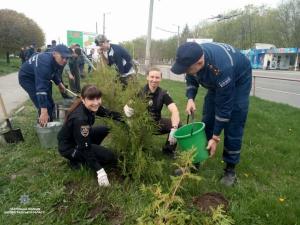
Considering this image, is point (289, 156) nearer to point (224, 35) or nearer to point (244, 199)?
point (244, 199)

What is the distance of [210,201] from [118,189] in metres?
1.02

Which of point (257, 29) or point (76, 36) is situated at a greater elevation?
point (257, 29)

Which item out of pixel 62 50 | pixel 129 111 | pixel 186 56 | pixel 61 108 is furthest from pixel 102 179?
pixel 61 108

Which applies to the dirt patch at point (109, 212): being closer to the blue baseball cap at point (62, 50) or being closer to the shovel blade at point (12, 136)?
the blue baseball cap at point (62, 50)

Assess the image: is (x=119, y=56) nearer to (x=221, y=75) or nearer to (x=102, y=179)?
(x=102, y=179)

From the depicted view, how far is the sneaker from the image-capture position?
158 inches

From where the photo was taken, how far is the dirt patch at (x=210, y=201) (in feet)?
11.0

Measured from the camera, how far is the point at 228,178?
4.07 metres

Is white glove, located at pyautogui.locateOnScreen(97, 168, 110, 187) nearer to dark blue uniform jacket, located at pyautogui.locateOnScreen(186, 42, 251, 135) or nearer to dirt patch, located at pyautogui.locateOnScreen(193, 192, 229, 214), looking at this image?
dirt patch, located at pyautogui.locateOnScreen(193, 192, 229, 214)

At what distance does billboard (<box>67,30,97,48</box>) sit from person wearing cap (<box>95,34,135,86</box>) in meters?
19.2

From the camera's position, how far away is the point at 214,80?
11.2 ft

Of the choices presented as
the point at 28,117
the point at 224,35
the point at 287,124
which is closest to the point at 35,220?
the point at 28,117

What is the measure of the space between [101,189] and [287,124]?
5275mm

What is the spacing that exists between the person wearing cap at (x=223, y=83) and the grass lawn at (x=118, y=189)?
Result: 1.36ft
